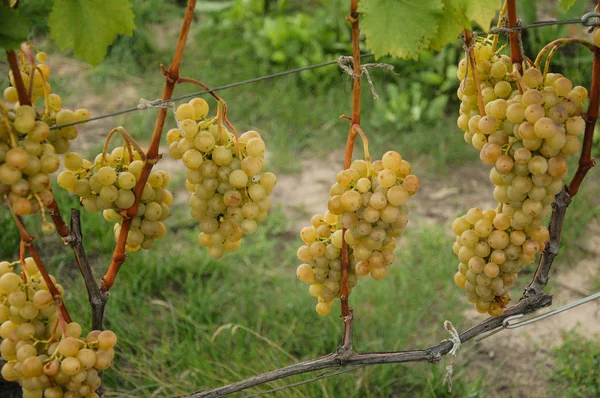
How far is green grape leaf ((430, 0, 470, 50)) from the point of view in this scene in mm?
1012

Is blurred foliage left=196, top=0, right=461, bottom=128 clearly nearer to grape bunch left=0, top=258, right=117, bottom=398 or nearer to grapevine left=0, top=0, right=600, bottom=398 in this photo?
grapevine left=0, top=0, right=600, bottom=398

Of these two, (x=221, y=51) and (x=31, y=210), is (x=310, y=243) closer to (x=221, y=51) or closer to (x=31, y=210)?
(x=31, y=210)

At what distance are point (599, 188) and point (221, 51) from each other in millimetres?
2153

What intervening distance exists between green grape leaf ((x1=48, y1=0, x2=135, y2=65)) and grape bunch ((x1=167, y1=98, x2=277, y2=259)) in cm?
16

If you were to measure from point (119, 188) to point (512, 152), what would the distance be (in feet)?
2.07

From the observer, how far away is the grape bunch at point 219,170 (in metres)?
1.09

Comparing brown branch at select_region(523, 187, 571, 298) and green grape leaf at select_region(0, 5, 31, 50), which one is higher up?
green grape leaf at select_region(0, 5, 31, 50)

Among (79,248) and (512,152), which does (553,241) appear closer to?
(512,152)

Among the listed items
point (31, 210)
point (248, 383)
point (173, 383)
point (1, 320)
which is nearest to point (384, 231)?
point (248, 383)

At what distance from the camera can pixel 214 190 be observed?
1112mm

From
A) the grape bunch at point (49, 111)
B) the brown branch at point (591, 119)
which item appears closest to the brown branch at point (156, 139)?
the grape bunch at point (49, 111)

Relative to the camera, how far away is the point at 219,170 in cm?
110

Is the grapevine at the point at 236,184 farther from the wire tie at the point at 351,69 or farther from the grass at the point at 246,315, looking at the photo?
the grass at the point at 246,315

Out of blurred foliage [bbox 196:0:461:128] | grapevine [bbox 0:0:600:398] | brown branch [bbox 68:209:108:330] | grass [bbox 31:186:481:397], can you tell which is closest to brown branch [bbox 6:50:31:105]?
grapevine [bbox 0:0:600:398]
